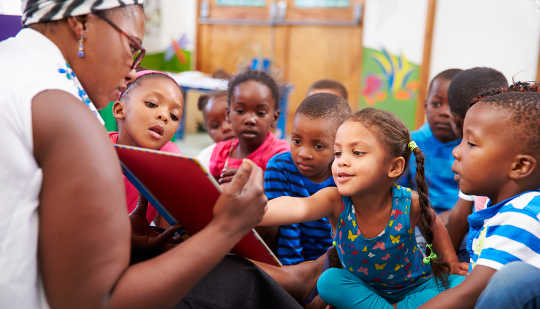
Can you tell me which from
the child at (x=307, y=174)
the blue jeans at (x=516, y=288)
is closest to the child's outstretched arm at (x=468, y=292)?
the blue jeans at (x=516, y=288)

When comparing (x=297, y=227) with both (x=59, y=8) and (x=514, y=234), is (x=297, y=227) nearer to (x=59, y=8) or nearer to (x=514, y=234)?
(x=514, y=234)

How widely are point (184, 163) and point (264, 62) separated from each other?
5035 millimetres

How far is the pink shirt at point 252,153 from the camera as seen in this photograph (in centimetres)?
210

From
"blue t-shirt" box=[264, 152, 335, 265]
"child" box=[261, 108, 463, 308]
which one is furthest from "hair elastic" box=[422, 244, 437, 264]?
"blue t-shirt" box=[264, 152, 335, 265]

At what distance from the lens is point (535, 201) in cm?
102

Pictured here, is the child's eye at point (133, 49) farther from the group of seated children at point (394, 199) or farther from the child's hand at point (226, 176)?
the child's hand at point (226, 176)

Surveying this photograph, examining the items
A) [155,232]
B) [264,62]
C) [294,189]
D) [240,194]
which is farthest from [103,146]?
[264,62]

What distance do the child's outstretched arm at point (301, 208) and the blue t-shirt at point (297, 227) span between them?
350 mm

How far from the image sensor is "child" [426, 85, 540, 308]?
98 cm

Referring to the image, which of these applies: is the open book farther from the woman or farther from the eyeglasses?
the eyeglasses

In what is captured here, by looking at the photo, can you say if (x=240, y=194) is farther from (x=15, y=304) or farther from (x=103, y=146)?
(x=15, y=304)

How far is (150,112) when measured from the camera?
1.63 m

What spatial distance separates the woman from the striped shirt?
0.57m

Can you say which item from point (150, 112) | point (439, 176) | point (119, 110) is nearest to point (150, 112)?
point (150, 112)
